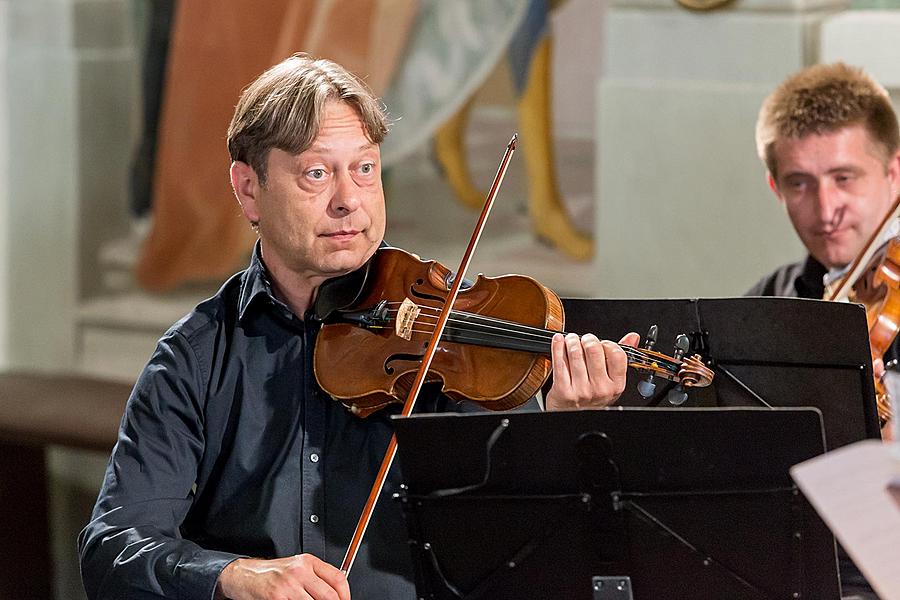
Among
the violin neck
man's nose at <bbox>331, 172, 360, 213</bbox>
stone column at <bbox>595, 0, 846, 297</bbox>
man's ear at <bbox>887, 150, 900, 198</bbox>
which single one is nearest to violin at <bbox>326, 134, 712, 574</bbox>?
the violin neck

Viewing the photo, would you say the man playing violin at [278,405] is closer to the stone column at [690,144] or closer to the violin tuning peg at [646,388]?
the violin tuning peg at [646,388]

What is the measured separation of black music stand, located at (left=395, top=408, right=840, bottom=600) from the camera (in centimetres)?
151

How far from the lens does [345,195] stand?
186cm

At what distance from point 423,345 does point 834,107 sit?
1086mm

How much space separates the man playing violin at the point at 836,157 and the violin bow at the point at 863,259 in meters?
0.13

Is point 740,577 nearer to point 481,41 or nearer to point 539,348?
point 539,348

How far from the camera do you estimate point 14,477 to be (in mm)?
4355

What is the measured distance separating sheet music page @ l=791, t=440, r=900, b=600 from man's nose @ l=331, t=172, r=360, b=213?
38.3 inches

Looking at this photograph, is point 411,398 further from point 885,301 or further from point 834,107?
point 834,107

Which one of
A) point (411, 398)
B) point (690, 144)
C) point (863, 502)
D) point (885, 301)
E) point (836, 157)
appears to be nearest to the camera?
point (863, 502)

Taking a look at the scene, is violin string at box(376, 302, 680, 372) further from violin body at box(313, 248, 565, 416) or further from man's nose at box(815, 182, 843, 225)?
man's nose at box(815, 182, 843, 225)

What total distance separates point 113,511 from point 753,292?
1568 mm

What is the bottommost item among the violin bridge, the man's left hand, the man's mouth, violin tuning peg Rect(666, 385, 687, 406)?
violin tuning peg Rect(666, 385, 687, 406)

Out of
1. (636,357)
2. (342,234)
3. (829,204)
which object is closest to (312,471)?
(342,234)
